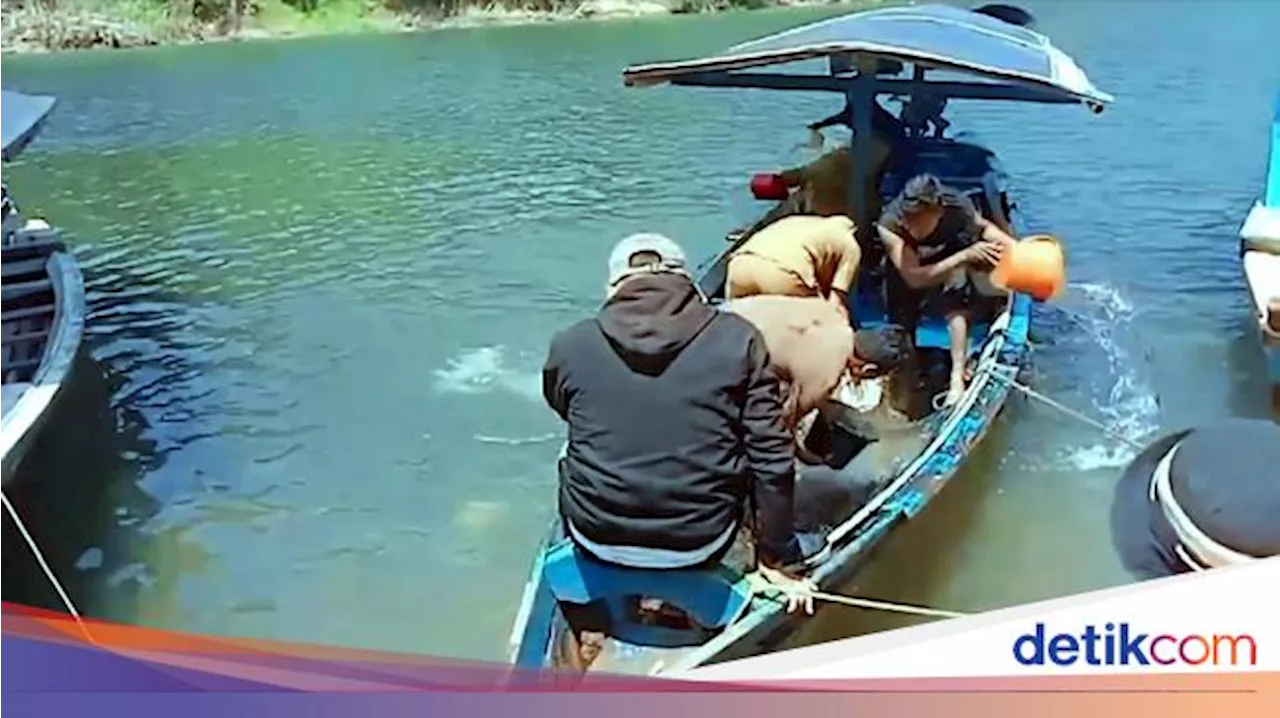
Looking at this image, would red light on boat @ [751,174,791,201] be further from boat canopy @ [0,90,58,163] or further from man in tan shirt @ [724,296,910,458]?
boat canopy @ [0,90,58,163]

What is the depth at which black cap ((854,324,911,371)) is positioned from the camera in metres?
8.35

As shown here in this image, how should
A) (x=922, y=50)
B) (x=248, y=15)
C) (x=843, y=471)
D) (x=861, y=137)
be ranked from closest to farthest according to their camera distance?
(x=843, y=471), (x=922, y=50), (x=861, y=137), (x=248, y=15)

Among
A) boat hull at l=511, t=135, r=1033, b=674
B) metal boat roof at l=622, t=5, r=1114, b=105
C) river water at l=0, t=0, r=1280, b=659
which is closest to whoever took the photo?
boat hull at l=511, t=135, r=1033, b=674

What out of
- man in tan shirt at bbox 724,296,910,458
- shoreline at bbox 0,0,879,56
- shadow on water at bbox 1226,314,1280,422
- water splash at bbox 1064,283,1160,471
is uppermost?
man in tan shirt at bbox 724,296,910,458

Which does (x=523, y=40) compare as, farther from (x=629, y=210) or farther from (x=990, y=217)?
(x=990, y=217)

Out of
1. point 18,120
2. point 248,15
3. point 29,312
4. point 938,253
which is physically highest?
point 18,120

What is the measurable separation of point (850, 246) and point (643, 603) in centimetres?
245

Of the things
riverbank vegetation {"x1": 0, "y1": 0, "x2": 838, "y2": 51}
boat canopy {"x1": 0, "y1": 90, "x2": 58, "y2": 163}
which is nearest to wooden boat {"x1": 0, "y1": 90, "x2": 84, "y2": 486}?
boat canopy {"x1": 0, "y1": 90, "x2": 58, "y2": 163}

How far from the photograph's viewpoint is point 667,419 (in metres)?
4.84

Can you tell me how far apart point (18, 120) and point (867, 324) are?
18.1ft

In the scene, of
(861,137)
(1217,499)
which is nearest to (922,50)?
(861,137)

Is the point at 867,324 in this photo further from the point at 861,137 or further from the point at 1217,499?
the point at 1217,499

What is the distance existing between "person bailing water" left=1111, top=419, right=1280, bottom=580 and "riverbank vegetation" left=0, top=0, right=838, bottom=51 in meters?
28.8

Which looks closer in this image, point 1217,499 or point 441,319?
point 1217,499
